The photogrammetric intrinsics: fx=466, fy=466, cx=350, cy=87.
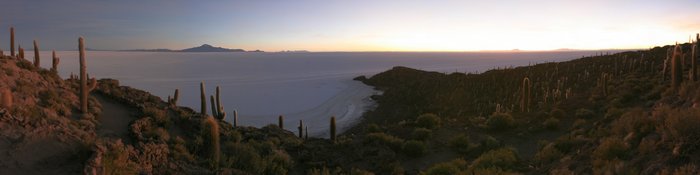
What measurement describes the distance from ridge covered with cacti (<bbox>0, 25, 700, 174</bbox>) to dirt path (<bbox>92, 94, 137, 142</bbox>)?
0.29 ft

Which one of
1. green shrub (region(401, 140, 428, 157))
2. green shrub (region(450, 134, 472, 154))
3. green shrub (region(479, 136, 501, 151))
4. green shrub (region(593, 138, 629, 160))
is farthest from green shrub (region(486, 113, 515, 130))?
green shrub (region(593, 138, 629, 160))

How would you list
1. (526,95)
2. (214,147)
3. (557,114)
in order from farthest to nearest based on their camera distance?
(526,95) < (557,114) < (214,147)

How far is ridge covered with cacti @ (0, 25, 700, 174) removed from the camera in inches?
356

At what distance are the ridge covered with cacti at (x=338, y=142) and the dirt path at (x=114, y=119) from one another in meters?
0.09

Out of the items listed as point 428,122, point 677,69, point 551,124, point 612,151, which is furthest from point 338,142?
point 677,69

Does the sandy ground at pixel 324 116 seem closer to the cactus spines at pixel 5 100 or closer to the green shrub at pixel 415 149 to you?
the green shrub at pixel 415 149

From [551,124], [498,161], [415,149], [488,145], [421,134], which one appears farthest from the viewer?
[421,134]

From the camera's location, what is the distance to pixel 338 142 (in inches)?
739

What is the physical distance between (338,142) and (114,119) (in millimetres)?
8136

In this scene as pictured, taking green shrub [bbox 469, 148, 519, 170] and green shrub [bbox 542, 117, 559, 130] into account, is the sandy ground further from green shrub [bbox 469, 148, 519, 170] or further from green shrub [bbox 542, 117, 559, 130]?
green shrub [bbox 469, 148, 519, 170]

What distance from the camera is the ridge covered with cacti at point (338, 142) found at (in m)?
9.05

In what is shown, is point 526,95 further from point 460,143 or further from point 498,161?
point 498,161

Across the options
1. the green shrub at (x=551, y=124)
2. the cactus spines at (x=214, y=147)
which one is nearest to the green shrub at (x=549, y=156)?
the green shrub at (x=551, y=124)

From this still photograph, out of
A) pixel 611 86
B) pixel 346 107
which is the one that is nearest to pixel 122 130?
pixel 611 86
